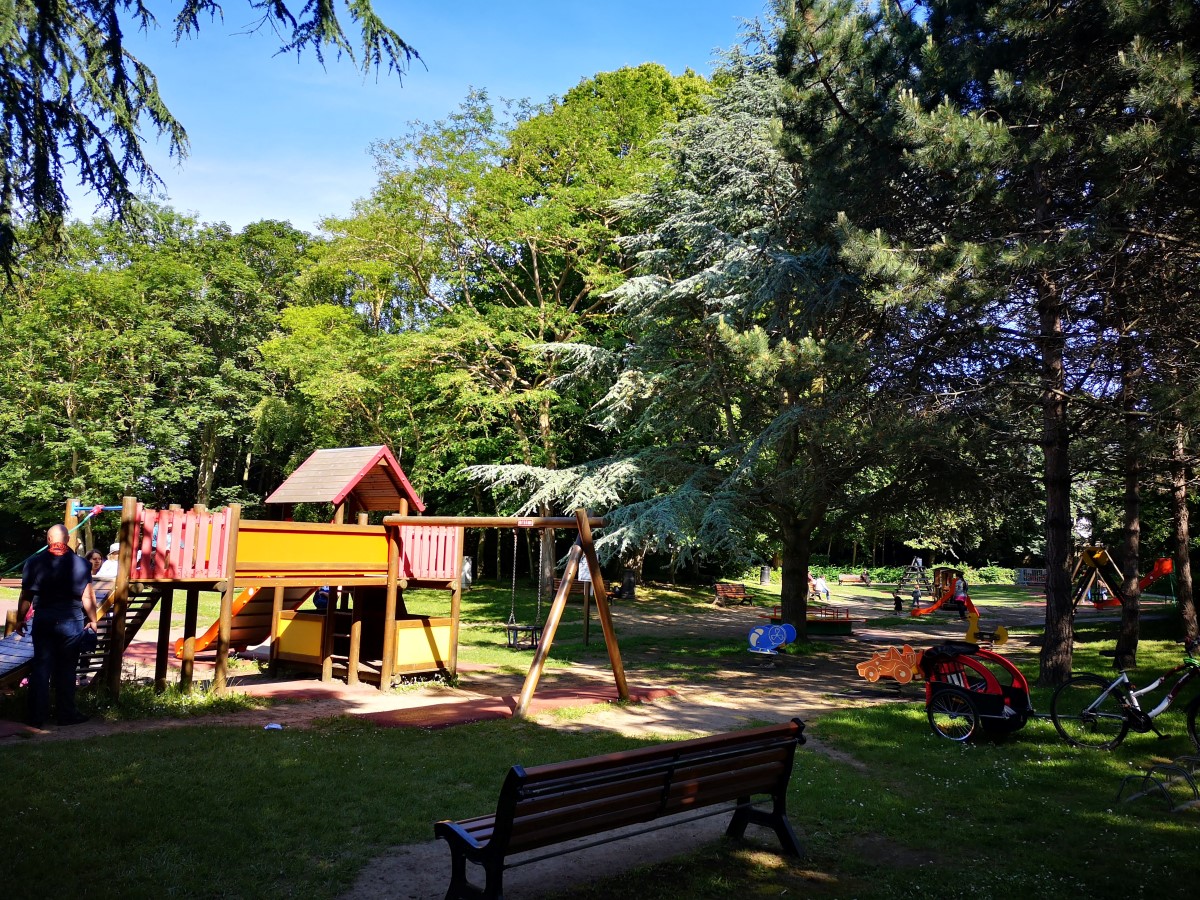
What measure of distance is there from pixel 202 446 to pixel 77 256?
9009mm

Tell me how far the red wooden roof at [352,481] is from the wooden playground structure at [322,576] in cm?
3

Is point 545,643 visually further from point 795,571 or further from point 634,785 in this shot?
point 795,571

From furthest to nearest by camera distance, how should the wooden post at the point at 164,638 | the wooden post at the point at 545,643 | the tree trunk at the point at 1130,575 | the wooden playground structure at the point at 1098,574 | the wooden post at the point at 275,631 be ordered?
the wooden playground structure at the point at 1098,574, the tree trunk at the point at 1130,575, the wooden post at the point at 275,631, the wooden post at the point at 164,638, the wooden post at the point at 545,643

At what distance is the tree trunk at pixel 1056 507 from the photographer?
1238cm

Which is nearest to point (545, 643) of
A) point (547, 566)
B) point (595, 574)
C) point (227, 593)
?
point (595, 574)

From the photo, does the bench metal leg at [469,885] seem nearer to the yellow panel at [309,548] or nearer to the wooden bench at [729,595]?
the yellow panel at [309,548]

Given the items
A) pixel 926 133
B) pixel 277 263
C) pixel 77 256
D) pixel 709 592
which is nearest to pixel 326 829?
pixel 926 133

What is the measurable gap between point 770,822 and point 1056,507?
903 cm

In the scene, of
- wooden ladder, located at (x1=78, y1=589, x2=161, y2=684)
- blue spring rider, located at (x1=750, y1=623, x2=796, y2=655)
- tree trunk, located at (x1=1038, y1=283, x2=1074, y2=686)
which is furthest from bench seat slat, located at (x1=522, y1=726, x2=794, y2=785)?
blue spring rider, located at (x1=750, y1=623, x2=796, y2=655)

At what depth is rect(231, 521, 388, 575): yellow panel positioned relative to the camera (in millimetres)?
11664

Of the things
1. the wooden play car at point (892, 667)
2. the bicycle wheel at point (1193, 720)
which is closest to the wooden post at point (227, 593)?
the wooden play car at point (892, 667)

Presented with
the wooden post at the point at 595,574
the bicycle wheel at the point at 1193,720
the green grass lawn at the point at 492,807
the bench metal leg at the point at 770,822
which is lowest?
the green grass lawn at the point at 492,807

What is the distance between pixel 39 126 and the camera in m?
5.84

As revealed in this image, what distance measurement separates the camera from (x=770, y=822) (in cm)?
586
